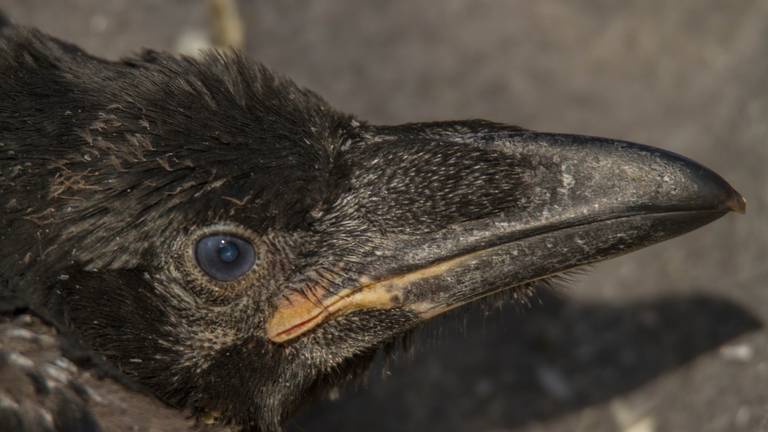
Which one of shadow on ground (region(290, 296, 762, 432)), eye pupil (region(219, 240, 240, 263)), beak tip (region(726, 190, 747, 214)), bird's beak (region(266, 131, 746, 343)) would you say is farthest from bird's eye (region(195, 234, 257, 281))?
shadow on ground (region(290, 296, 762, 432))

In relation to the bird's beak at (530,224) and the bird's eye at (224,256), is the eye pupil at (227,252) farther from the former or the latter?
the bird's beak at (530,224)

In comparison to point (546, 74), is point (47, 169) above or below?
below

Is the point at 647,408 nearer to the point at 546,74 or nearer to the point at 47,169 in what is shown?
the point at 546,74

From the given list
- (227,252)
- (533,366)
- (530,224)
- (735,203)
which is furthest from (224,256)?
(533,366)

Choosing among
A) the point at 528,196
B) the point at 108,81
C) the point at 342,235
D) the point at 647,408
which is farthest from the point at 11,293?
the point at 647,408

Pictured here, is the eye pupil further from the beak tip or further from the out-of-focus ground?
the beak tip

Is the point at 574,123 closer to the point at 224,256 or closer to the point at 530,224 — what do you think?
the point at 530,224
